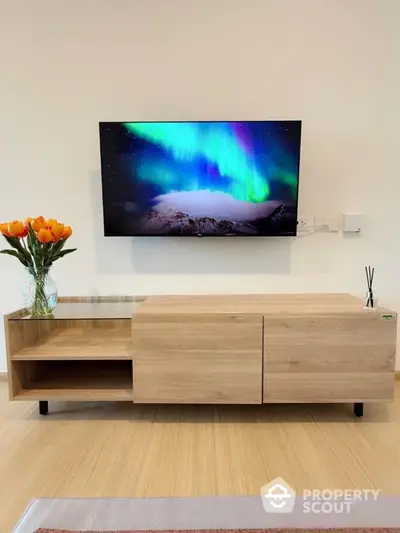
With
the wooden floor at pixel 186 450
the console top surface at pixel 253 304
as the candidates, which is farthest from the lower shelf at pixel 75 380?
the console top surface at pixel 253 304

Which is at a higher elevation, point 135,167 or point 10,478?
point 135,167

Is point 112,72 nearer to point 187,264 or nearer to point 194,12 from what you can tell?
point 194,12

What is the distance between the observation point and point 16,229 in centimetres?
183

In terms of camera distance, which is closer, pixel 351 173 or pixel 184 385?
pixel 184 385

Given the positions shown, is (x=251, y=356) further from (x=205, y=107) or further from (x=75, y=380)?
(x=205, y=107)

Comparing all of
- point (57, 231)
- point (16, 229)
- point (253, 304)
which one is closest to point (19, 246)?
point (16, 229)

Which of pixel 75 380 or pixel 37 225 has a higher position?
pixel 37 225

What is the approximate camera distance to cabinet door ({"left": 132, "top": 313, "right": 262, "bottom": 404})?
5.79 ft

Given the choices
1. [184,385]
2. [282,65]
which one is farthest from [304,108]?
[184,385]

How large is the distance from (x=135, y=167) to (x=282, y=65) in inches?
41.2

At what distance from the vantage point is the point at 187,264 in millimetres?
2277

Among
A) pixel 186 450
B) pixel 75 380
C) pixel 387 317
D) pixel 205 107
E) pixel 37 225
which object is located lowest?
pixel 186 450

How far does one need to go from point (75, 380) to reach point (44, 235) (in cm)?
80

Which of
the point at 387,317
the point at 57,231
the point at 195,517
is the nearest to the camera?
the point at 195,517
